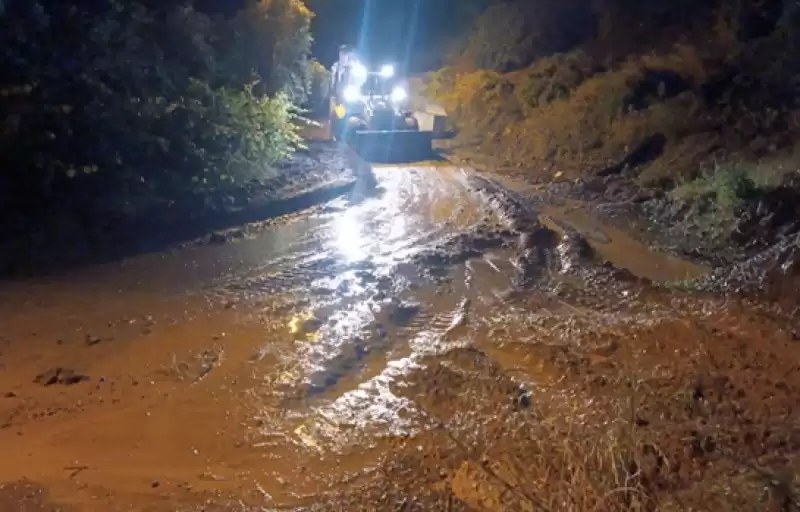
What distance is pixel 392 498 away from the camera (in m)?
5.05

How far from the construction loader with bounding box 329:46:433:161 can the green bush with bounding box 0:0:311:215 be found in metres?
3.84

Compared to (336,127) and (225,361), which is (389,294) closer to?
(225,361)

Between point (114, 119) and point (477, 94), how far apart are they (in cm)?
1415

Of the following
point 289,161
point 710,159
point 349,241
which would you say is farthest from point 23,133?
point 710,159

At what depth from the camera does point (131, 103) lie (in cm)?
1055

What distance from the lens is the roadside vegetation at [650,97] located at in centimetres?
1411

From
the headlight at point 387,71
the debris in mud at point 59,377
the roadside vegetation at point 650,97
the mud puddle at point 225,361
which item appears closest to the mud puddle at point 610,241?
the roadside vegetation at point 650,97

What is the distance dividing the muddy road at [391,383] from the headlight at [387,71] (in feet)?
26.8

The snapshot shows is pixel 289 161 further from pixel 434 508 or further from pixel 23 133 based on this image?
pixel 434 508

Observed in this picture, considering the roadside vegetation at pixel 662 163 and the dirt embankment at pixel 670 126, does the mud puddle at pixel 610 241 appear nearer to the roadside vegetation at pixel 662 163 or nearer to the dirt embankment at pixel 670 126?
the dirt embankment at pixel 670 126

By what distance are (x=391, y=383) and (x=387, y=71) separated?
12.5 metres

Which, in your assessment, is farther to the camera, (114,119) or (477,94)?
(477,94)

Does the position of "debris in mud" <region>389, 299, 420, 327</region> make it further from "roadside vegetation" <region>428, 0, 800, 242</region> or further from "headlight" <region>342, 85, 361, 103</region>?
"headlight" <region>342, 85, 361, 103</region>

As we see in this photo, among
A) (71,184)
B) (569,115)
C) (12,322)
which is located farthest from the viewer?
(569,115)
